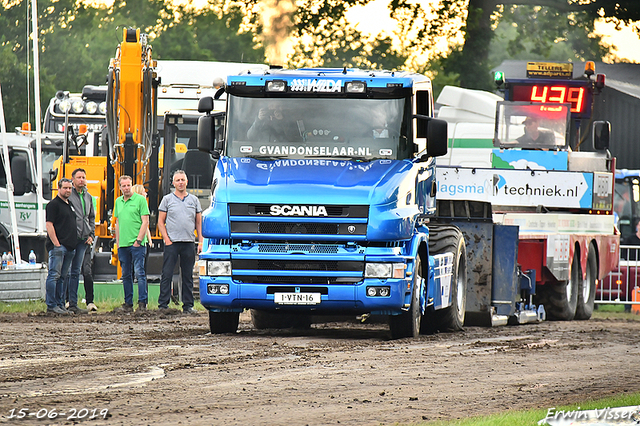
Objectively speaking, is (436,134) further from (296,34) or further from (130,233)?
(296,34)

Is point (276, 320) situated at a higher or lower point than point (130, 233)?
lower

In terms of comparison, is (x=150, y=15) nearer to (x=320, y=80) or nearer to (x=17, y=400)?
(x=320, y=80)

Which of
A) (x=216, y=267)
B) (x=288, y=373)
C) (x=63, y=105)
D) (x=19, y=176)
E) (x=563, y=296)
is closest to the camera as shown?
(x=288, y=373)

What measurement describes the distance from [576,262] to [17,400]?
44.4 feet

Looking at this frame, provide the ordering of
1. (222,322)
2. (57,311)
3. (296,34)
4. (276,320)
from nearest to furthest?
(222,322) → (276,320) → (57,311) → (296,34)

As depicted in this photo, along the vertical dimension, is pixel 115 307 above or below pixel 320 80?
below

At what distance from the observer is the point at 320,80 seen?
13.4 meters

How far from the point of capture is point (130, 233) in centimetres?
1739

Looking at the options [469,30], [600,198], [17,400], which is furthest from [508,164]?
[469,30]

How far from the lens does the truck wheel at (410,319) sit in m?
13.2

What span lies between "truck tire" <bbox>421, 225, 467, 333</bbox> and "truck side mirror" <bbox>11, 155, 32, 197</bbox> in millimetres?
9918

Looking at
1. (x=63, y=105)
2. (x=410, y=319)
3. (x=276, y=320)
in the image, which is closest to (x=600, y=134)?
(x=276, y=320)

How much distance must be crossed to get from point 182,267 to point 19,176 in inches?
248

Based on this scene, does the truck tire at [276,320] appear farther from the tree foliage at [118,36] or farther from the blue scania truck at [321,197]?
the tree foliage at [118,36]
